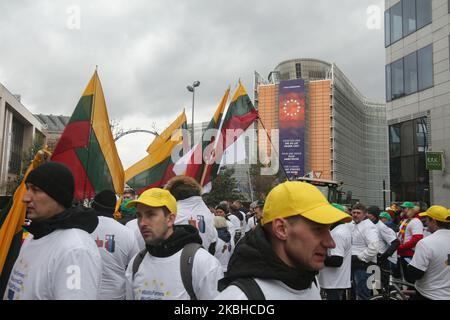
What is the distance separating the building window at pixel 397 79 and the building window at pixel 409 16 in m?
1.93

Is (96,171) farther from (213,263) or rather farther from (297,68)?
(297,68)

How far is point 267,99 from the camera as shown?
100 m

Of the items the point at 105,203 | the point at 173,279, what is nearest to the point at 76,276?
the point at 173,279

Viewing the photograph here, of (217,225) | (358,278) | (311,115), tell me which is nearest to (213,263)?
(217,225)

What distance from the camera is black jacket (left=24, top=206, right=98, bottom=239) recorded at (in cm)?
248

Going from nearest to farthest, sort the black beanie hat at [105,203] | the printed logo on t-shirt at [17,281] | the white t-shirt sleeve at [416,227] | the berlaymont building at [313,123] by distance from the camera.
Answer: the printed logo on t-shirt at [17,281] → the black beanie hat at [105,203] → the white t-shirt sleeve at [416,227] → the berlaymont building at [313,123]

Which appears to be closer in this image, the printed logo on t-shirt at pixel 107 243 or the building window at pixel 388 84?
the printed logo on t-shirt at pixel 107 243

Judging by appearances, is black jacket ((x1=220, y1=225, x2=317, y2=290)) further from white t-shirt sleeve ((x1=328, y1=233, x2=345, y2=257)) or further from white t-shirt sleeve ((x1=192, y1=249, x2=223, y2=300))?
white t-shirt sleeve ((x1=328, y1=233, x2=345, y2=257))

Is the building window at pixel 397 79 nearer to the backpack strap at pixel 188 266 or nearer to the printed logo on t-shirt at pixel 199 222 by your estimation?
the printed logo on t-shirt at pixel 199 222

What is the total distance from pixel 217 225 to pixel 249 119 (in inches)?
115

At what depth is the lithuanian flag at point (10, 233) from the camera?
288 centimetres

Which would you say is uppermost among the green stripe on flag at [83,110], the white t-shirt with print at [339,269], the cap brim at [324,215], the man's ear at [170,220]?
the green stripe on flag at [83,110]

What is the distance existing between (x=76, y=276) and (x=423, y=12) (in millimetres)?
28092

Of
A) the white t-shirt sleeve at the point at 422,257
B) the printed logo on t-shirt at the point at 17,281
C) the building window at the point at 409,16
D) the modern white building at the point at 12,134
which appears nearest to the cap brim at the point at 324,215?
the printed logo on t-shirt at the point at 17,281
